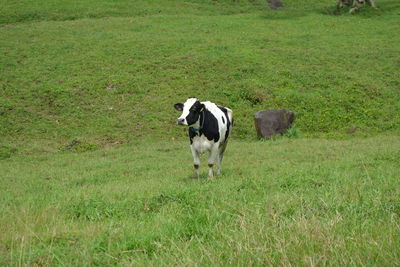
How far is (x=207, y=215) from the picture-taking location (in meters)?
5.55

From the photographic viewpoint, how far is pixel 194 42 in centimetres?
3500

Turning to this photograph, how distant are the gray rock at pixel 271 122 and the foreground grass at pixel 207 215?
4989 mm

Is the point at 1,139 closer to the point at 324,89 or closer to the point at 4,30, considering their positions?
the point at 324,89

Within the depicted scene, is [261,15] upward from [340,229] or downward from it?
downward

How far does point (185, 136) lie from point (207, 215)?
54.7 feet

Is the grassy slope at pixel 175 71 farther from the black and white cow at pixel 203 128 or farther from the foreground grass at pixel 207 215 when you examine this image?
the black and white cow at pixel 203 128

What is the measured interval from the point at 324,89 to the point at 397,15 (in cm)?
2406

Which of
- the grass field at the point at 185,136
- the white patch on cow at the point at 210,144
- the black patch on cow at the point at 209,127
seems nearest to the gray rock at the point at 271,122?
the grass field at the point at 185,136

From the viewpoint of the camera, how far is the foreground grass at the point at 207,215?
3770 mm

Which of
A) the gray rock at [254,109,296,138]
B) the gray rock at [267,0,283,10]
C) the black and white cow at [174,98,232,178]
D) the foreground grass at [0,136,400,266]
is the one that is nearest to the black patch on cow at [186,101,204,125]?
the black and white cow at [174,98,232,178]

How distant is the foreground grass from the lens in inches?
148

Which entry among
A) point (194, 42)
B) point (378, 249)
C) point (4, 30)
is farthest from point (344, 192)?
point (4, 30)

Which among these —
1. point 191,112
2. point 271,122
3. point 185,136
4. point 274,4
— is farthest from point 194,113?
point 274,4

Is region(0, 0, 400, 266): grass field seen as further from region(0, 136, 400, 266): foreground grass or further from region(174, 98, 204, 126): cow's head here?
region(174, 98, 204, 126): cow's head
